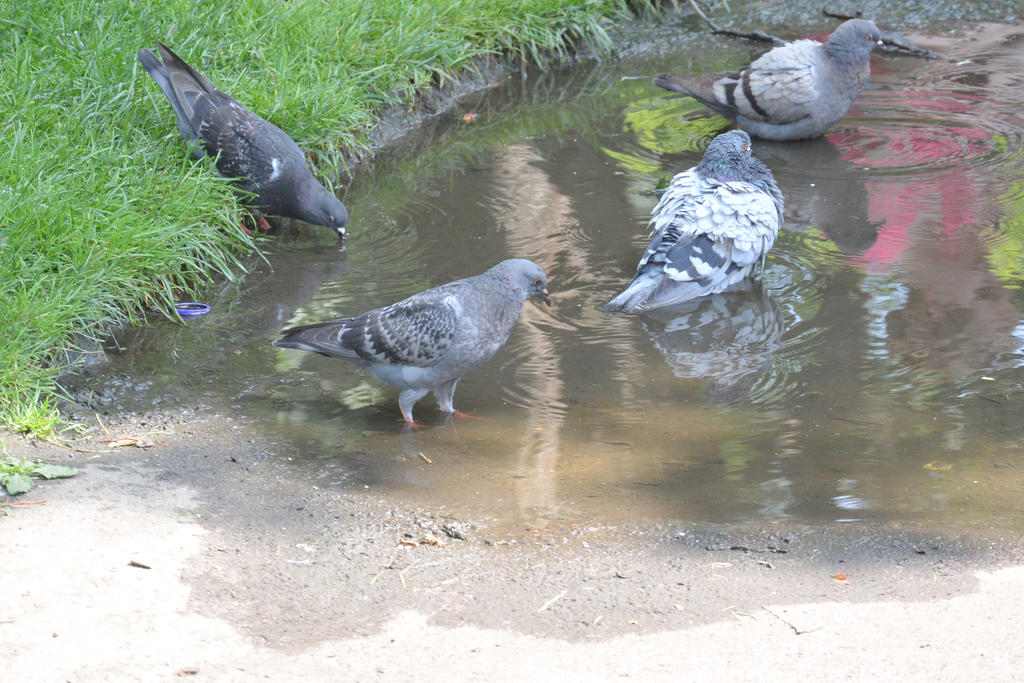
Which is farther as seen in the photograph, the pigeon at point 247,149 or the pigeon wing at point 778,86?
the pigeon wing at point 778,86

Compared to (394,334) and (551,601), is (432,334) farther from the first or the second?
(551,601)

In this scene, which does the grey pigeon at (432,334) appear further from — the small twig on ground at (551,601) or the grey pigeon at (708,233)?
the small twig on ground at (551,601)

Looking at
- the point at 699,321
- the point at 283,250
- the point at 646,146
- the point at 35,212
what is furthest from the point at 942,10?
the point at 35,212

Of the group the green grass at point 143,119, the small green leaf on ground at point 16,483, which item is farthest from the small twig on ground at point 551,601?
the green grass at point 143,119

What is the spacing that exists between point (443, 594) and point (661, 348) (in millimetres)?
2099

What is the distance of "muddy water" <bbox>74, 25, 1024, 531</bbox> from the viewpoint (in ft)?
11.7

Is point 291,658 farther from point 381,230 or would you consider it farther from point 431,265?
point 381,230

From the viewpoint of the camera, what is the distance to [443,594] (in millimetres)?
2879

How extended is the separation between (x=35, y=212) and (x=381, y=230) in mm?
1886

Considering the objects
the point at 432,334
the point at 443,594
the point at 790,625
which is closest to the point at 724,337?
the point at 432,334

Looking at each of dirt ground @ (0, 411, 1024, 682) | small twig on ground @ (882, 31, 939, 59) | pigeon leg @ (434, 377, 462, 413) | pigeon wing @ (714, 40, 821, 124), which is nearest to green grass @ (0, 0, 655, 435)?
dirt ground @ (0, 411, 1024, 682)

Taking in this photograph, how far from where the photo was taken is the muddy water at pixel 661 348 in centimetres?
357

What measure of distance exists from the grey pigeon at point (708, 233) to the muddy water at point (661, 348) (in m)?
0.12

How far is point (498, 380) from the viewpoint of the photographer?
441 cm
